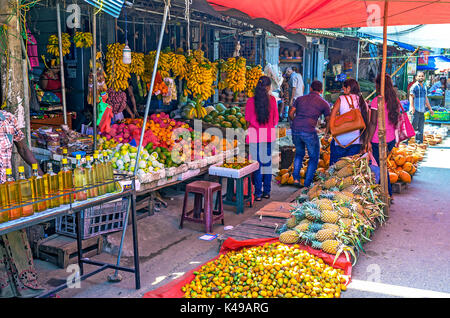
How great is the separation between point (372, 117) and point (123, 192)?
3916mm

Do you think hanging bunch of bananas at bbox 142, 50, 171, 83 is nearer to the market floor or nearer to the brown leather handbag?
the market floor

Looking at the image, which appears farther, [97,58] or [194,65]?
[194,65]

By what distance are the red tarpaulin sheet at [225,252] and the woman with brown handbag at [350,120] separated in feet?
7.81

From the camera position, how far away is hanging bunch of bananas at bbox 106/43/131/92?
21.7 feet

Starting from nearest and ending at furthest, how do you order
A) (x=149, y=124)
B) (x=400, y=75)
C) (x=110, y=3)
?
1. (x=110, y=3)
2. (x=149, y=124)
3. (x=400, y=75)

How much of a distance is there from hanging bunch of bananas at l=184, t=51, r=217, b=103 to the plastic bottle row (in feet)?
12.8

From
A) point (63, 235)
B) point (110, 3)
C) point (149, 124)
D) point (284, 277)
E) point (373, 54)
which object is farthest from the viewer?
point (373, 54)

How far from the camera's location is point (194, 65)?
750cm

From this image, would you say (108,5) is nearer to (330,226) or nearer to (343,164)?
(330,226)

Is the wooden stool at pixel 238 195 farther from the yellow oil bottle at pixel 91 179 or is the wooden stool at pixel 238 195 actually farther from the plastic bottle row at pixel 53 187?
the yellow oil bottle at pixel 91 179

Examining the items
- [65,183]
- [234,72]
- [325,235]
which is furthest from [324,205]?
[234,72]

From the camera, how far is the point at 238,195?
6527 millimetres
